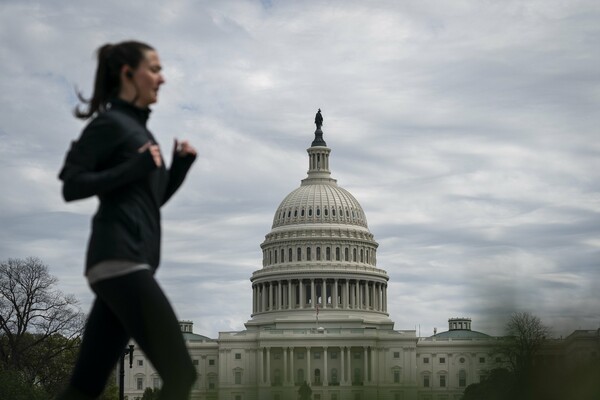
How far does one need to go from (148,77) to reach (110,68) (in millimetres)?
312

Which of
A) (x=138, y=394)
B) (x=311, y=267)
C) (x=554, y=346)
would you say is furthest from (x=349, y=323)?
(x=554, y=346)

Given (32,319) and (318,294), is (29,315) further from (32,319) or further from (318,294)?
(318,294)

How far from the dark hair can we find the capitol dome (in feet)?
518

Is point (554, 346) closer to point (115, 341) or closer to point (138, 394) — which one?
point (115, 341)

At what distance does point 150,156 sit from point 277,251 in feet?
551

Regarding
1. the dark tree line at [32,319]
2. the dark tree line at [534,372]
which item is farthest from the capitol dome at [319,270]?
the dark tree line at [534,372]

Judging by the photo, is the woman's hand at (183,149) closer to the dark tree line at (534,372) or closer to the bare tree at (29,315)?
the dark tree line at (534,372)

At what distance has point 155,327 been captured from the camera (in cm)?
639

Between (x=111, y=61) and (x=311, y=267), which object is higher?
(x=311, y=267)

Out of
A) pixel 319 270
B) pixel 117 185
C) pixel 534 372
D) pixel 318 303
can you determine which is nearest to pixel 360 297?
pixel 318 303

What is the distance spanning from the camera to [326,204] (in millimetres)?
176250

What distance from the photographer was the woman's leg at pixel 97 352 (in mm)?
6750

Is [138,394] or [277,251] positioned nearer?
[138,394]

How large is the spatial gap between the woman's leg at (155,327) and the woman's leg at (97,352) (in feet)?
1.08
